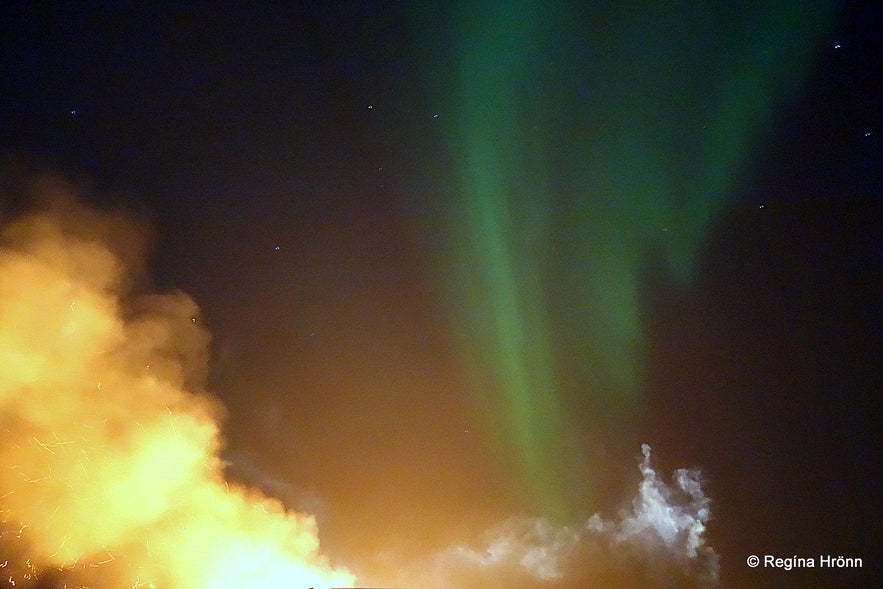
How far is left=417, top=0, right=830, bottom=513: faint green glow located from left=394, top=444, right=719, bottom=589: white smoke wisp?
2.24 feet

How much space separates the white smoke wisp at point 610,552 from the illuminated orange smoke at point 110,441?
2.20m

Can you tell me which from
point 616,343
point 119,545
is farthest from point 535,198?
point 119,545

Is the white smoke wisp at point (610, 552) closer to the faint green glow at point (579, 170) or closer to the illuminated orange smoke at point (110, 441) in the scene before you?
the faint green glow at point (579, 170)

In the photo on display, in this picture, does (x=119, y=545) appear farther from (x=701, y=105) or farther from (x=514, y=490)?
(x=701, y=105)

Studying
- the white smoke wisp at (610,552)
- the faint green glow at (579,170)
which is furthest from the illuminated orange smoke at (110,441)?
the faint green glow at (579,170)

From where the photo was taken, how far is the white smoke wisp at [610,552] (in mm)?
8648

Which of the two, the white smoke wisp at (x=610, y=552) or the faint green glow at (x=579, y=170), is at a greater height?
the faint green glow at (x=579, y=170)

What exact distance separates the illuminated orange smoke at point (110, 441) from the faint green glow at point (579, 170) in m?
4.47

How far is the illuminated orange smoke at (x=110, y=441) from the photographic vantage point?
306 inches

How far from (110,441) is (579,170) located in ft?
29.1

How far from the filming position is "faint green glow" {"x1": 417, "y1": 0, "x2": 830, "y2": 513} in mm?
7707

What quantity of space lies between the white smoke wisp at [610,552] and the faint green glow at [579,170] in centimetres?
68

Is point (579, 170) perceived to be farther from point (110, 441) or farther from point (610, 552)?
point (110, 441)

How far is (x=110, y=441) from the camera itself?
8.18m
